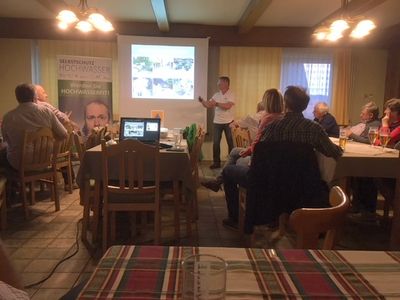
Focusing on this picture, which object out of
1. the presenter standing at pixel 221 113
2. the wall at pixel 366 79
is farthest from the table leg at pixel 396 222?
the wall at pixel 366 79

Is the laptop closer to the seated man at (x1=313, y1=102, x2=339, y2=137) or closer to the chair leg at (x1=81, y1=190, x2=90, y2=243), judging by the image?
the chair leg at (x1=81, y1=190, x2=90, y2=243)

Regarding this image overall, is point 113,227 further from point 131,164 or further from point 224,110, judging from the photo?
point 224,110

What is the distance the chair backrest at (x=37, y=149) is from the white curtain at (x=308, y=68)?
13.8 feet

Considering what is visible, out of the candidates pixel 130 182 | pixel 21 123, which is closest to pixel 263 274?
pixel 130 182

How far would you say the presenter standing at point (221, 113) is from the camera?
5746 millimetres

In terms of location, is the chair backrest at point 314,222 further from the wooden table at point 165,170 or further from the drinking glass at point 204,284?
the wooden table at point 165,170

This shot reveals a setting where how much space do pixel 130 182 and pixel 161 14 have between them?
3287 millimetres

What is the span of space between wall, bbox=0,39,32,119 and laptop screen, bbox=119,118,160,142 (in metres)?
3.73

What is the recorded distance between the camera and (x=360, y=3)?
Result: 430cm

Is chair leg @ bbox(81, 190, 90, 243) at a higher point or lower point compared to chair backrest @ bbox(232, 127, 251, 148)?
lower

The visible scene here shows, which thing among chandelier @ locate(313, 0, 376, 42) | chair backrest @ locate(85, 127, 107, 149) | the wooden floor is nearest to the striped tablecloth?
the wooden floor

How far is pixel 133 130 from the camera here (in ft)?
10.7

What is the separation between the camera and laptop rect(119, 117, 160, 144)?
325 centimetres

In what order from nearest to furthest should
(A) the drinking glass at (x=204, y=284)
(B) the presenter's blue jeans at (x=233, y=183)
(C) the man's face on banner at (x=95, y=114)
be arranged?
(A) the drinking glass at (x=204, y=284) < (B) the presenter's blue jeans at (x=233, y=183) < (C) the man's face on banner at (x=95, y=114)
